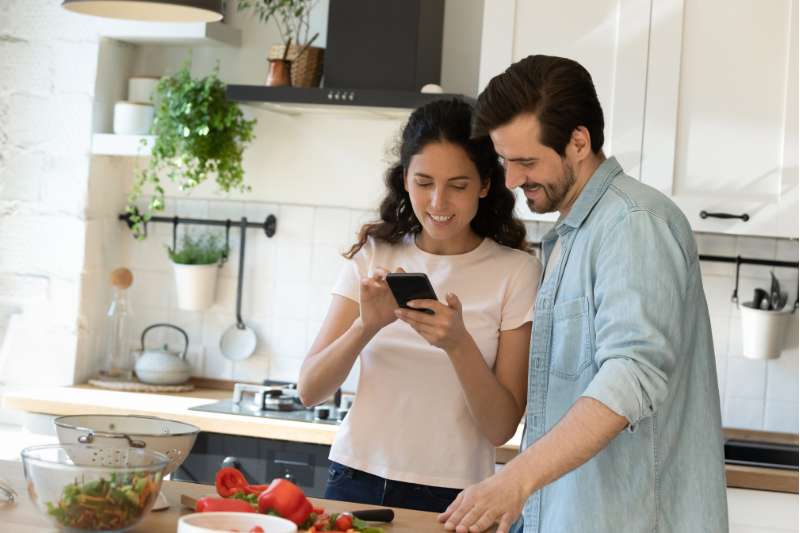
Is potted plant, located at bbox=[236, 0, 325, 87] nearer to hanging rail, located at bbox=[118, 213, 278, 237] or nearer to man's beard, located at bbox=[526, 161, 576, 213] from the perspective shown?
hanging rail, located at bbox=[118, 213, 278, 237]

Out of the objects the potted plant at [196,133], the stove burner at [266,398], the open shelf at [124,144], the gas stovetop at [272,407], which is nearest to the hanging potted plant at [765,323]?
the gas stovetop at [272,407]

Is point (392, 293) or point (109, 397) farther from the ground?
point (392, 293)

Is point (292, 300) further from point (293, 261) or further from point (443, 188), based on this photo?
point (443, 188)

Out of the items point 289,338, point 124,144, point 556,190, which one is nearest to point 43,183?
point 124,144

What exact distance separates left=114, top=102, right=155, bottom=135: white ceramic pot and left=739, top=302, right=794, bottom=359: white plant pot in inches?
81.6

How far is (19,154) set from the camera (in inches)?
151

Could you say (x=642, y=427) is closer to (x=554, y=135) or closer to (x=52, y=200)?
(x=554, y=135)

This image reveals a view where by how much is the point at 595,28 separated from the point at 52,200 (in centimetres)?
192

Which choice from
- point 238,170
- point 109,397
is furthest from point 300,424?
point 238,170

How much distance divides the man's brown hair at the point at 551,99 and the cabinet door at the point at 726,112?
4.82 ft

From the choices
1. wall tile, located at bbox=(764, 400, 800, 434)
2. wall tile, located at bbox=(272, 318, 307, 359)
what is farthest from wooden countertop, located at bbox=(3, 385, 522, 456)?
wall tile, located at bbox=(764, 400, 800, 434)

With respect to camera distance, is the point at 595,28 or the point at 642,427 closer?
the point at 642,427

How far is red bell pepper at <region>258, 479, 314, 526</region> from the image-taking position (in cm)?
→ 171

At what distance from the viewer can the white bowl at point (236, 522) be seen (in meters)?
1.54
